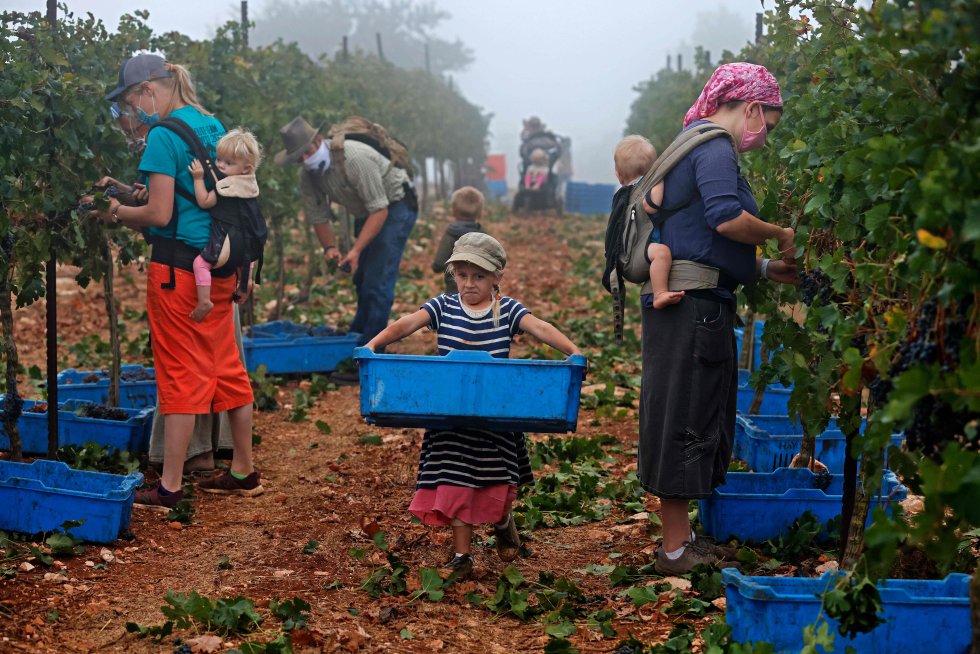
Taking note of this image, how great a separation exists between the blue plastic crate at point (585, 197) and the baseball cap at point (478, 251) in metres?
27.2

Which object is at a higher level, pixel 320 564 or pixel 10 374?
pixel 10 374

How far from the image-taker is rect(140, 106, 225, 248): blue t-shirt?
5.36 meters

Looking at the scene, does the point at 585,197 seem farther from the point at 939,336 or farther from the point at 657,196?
the point at 939,336

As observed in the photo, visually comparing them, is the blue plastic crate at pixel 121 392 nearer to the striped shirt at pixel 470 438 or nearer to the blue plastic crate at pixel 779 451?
the striped shirt at pixel 470 438

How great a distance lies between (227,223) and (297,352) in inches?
134

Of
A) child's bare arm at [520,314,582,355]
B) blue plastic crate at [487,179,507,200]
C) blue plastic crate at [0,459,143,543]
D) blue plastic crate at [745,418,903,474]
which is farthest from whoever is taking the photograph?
blue plastic crate at [487,179,507,200]

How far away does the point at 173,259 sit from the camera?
552 centimetres

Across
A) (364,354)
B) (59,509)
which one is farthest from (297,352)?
(364,354)

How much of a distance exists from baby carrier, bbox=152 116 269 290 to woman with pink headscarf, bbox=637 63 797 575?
222 cm

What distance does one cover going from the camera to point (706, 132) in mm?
4289

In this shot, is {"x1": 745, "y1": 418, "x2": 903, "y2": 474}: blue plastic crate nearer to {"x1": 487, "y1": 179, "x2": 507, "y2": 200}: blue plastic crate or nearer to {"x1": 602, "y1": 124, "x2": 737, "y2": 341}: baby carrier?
{"x1": 602, "y1": 124, "x2": 737, "y2": 341}: baby carrier

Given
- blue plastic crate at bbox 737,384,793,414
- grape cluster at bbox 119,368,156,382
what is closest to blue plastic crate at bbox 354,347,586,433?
blue plastic crate at bbox 737,384,793,414

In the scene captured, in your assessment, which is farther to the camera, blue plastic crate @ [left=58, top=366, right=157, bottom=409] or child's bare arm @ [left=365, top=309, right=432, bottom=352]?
blue plastic crate @ [left=58, top=366, right=157, bottom=409]

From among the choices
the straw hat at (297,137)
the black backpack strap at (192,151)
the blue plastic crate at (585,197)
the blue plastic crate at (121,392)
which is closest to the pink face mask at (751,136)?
the black backpack strap at (192,151)
